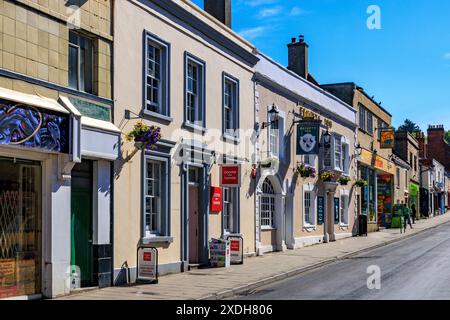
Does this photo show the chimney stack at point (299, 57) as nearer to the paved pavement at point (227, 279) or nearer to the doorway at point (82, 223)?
the paved pavement at point (227, 279)

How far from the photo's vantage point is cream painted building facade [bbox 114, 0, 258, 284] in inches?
591

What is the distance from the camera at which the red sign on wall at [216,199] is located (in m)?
19.2

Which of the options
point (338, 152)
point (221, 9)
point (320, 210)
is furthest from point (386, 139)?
point (221, 9)

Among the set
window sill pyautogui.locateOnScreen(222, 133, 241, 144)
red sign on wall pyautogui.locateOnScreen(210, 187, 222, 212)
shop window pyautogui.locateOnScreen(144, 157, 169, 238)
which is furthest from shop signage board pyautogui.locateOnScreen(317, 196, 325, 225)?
shop window pyautogui.locateOnScreen(144, 157, 169, 238)

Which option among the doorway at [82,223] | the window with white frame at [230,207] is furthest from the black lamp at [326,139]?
the doorway at [82,223]

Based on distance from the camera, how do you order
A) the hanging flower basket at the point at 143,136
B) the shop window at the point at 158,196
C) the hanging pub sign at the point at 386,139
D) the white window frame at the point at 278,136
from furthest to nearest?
the hanging pub sign at the point at 386,139
the white window frame at the point at 278,136
the shop window at the point at 158,196
the hanging flower basket at the point at 143,136

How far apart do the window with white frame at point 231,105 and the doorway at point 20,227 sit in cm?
935

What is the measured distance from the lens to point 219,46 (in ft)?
66.4

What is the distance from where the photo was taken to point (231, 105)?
835 inches

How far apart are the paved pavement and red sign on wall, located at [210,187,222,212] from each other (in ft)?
6.32

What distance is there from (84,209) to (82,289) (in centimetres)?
175

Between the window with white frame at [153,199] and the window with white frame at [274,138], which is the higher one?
the window with white frame at [274,138]
